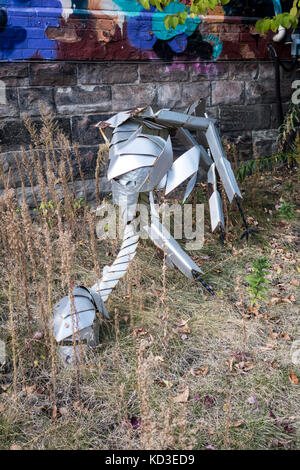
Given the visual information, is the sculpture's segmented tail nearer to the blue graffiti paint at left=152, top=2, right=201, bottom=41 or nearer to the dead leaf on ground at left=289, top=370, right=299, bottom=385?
the dead leaf on ground at left=289, top=370, right=299, bottom=385

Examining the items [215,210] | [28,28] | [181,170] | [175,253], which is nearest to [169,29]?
[28,28]

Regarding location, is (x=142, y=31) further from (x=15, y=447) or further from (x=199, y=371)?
(x=15, y=447)

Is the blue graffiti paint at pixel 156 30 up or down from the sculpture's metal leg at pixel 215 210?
up

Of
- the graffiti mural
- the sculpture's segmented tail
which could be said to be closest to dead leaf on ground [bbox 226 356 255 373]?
the sculpture's segmented tail

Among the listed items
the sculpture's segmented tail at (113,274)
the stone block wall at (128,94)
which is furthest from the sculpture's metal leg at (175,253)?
the stone block wall at (128,94)

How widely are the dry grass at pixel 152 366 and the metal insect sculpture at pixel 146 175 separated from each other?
0.52ft

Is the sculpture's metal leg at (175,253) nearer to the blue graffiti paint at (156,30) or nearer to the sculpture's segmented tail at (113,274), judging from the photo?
the sculpture's segmented tail at (113,274)

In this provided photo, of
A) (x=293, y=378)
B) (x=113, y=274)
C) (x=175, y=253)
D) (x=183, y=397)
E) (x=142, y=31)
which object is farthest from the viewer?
(x=142, y=31)

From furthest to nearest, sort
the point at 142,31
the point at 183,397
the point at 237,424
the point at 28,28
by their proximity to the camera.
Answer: the point at 142,31 < the point at 28,28 < the point at 183,397 < the point at 237,424

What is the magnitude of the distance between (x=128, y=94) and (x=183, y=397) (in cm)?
310

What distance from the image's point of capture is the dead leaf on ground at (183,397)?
2087 mm

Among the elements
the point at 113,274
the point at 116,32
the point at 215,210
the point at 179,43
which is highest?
the point at 116,32

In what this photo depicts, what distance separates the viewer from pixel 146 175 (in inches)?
103

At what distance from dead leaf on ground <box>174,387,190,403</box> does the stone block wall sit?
2.68 meters
